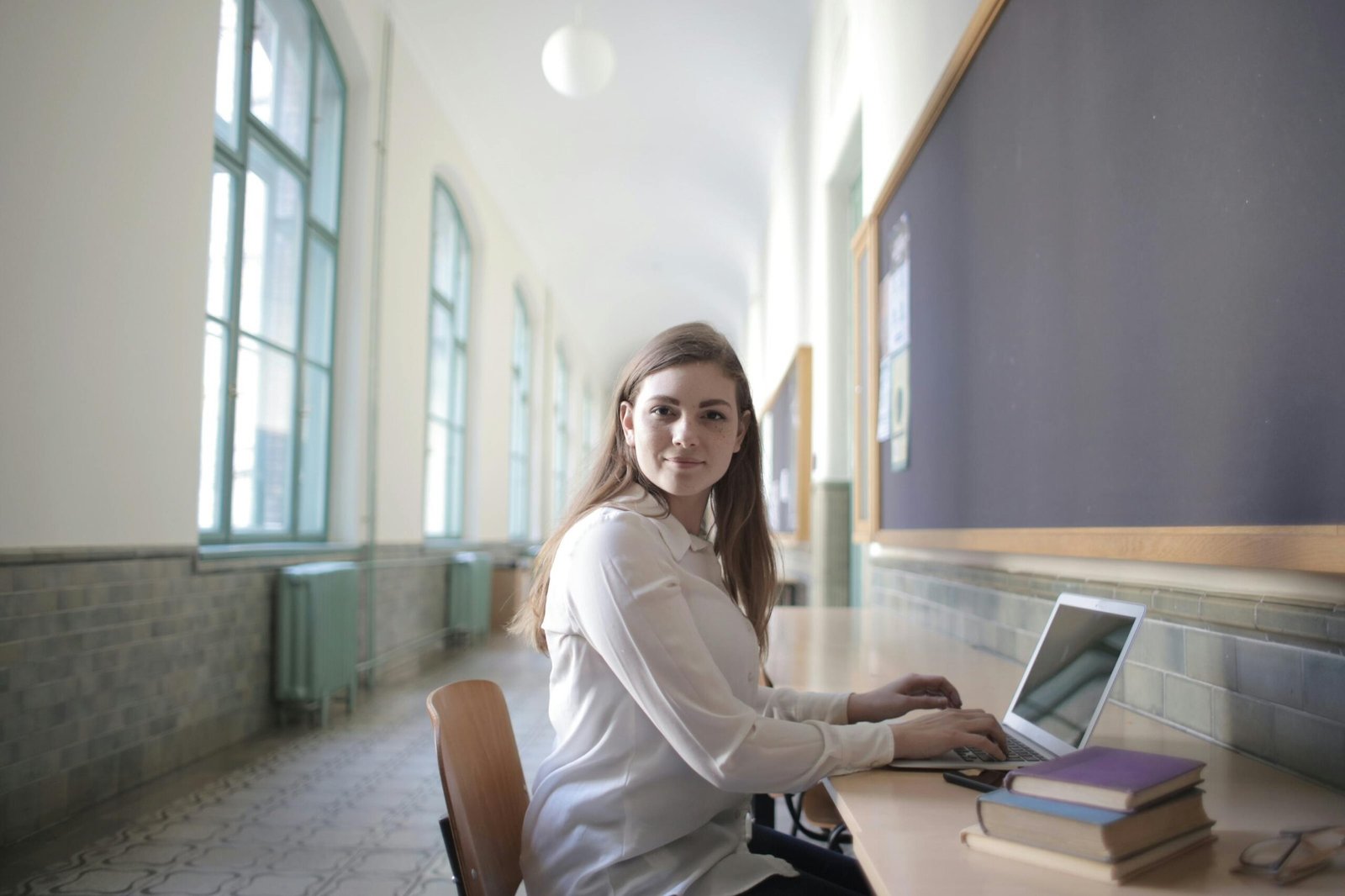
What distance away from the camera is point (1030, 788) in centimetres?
90

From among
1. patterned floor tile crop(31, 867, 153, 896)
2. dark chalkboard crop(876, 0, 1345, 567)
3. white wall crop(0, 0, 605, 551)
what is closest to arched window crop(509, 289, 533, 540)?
white wall crop(0, 0, 605, 551)

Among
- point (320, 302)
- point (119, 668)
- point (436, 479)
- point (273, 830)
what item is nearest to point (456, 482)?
point (436, 479)

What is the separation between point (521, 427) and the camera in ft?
41.3

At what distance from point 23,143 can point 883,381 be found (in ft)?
10.0

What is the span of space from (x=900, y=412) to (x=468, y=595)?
5.82 metres

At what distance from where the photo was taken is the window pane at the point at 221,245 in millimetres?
4512

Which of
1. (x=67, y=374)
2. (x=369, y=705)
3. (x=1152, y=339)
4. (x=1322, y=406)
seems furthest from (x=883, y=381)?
(x=369, y=705)

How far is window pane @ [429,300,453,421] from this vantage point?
838 centimetres

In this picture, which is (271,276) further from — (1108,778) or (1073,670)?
(1108,778)

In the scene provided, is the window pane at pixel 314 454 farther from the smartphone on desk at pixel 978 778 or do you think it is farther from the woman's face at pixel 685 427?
the smartphone on desk at pixel 978 778

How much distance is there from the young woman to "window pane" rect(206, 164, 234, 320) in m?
3.67

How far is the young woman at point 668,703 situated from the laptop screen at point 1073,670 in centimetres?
11

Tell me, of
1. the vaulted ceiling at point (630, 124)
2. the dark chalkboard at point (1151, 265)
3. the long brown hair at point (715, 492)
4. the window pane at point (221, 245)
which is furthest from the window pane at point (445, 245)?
the long brown hair at point (715, 492)

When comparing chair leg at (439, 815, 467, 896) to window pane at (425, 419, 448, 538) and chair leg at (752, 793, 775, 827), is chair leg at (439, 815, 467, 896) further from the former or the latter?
window pane at (425, 419, 448, 538)
